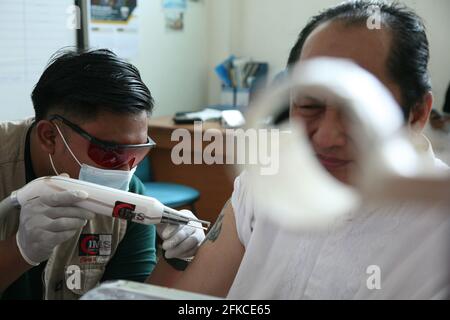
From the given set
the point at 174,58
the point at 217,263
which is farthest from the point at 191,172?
the point at 217,263

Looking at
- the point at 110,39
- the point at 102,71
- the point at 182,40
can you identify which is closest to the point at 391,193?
the point at 102,71

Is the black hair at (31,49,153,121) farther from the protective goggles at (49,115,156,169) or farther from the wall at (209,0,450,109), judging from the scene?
the wall at (209,0,450,109)

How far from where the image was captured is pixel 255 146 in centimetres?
84

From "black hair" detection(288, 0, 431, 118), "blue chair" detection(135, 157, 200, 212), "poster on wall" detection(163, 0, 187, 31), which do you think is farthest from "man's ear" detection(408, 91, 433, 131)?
"poster on wall" detection(163, 0, 187, 31)

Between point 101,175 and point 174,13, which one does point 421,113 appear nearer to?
point 101,175

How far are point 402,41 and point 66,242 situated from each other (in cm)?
88

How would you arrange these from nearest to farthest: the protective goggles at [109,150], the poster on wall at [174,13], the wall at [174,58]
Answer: the protective goggles at [109,150] → the wall at [174,58] → the poster on wall at [174,13]

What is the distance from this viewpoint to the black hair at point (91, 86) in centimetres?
115

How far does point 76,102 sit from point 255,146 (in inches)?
20.2

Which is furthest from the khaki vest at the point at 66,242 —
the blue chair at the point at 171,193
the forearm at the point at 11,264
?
the blue chair at the point at 171,193

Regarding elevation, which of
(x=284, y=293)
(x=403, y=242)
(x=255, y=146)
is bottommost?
(x=284, y=293)

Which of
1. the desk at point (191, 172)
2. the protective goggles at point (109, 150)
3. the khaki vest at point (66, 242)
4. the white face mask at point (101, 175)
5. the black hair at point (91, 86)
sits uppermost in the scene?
the black hair at point (91, 86)

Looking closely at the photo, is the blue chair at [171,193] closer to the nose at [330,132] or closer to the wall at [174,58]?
the wall at [174,58]
